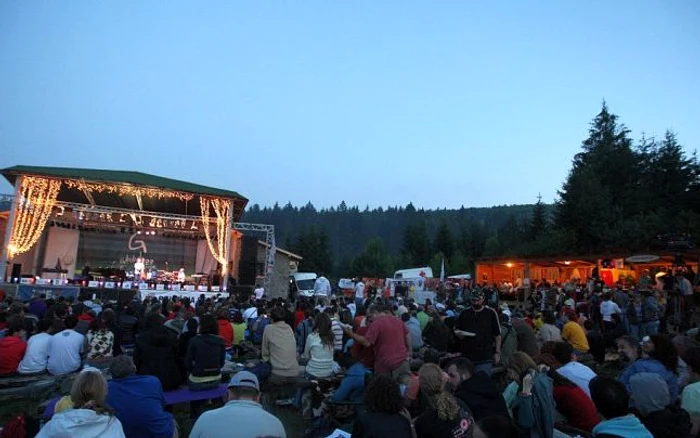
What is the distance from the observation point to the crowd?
276 cm

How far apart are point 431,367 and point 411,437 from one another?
2.09ft

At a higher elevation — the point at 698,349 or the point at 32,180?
the point at 32,180

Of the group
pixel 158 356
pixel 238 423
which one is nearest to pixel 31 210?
pixel 158 356

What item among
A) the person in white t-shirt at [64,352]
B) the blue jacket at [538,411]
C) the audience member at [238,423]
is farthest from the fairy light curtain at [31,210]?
the blue jacket at [538,411]

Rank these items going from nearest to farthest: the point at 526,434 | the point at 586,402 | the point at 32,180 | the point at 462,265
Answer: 1. the point at 526,434
2. the point at 586,402
3. the point at 32,180
4. the point at 462,265

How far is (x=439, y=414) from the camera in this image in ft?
10.0

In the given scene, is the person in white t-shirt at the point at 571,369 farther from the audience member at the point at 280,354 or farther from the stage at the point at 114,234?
the stage at the point at 114,234

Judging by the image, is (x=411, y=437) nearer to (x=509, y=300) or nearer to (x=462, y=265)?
(x=509, y=300)

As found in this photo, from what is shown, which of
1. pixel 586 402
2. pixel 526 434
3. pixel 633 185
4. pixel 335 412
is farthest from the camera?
pixel 633 185

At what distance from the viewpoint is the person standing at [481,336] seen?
6043 millimetres

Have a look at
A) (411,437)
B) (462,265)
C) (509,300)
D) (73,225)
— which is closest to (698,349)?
(411,437)

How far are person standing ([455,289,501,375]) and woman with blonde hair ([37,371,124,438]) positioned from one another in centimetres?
449

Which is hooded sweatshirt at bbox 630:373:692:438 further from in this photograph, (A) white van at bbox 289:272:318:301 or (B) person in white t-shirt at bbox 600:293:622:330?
(A) white van at bbox 289:272:318:301

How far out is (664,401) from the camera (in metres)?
3.18
